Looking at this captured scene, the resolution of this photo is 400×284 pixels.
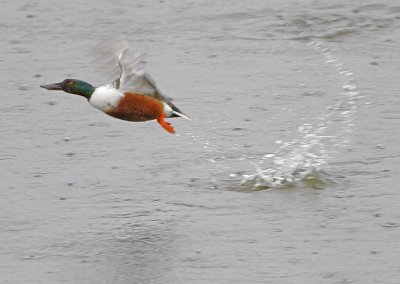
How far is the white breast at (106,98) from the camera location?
7.56 metres

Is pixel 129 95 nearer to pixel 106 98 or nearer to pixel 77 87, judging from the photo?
pixel 106 98

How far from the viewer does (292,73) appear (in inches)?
402

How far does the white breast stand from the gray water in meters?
0.62

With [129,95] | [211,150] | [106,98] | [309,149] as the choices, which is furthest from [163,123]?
[309,149]

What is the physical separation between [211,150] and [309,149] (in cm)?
65

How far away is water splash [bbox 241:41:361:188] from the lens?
8234mm

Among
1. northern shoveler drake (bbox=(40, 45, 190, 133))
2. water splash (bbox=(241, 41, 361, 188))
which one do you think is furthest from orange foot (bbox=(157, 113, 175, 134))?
water splash (bbox=(241, 41, 361, 188))

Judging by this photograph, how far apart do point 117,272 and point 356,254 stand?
1.25 m

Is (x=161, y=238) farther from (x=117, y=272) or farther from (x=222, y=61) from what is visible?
(x=222, y=61)

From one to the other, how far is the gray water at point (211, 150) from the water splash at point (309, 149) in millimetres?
16

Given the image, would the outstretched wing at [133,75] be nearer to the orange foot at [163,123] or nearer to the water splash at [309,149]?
the orange foot at [163,123]

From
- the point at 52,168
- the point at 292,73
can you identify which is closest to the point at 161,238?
the point at 52,168

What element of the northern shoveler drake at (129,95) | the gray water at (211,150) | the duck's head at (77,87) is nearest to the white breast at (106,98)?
the northern shoveler drake at (129,95)

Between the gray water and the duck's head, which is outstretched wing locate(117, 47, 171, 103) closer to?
the duck's head
